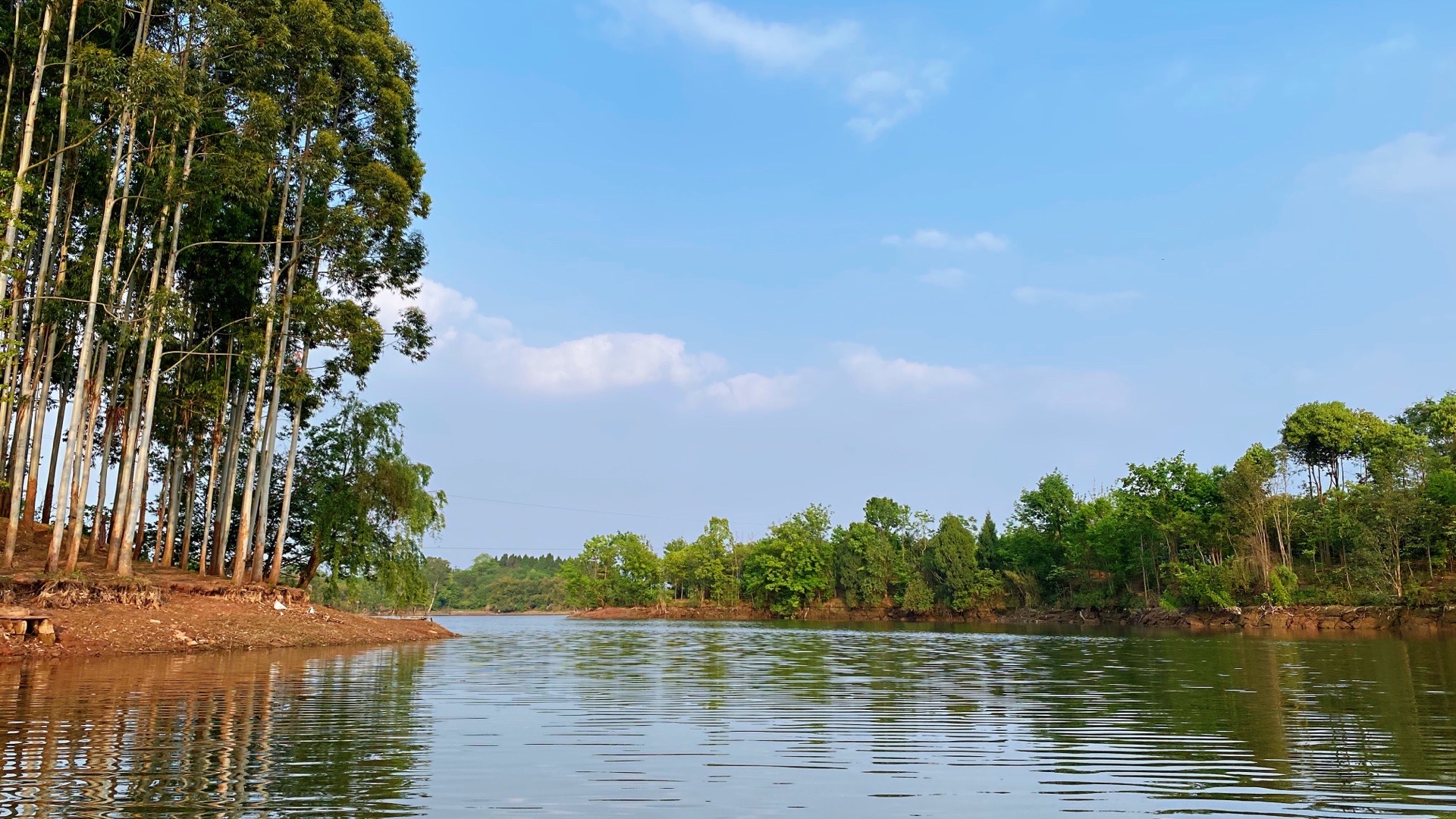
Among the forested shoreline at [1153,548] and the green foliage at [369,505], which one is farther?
the forested shoreline at [1153,548]

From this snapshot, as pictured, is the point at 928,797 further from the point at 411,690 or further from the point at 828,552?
the point at 828,552

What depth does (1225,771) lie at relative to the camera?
8.30 metres

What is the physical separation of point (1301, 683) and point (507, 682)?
15967 mm

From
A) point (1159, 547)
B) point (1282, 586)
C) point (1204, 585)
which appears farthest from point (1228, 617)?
point (1159, 547)

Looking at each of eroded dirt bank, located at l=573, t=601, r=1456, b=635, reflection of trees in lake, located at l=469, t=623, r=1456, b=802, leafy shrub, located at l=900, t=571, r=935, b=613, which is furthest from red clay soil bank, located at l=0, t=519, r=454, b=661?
leafy shrub, located at l=900, t=571, r=935, b=613

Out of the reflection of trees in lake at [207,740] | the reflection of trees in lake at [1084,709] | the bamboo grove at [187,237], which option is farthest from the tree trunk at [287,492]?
the reflection of trees in lake at [207,740]

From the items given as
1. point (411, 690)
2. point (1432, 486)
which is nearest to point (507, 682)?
point (411, 690)

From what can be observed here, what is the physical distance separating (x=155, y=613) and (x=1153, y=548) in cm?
7508

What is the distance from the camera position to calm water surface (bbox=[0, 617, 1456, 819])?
6906 mm

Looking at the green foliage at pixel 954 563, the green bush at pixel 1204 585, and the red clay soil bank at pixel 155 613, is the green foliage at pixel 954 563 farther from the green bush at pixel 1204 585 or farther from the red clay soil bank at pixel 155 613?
the red clay soil bank at pixel 155 613

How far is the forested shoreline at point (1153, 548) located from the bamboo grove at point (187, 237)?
60.2 metres

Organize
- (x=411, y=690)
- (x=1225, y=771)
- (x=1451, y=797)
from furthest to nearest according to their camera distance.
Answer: (x=411, y=690), (x=1225, y=771), (x=1451, y=797)

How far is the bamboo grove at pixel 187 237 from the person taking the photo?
2456 cm

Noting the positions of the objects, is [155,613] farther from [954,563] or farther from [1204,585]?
[954,563]
